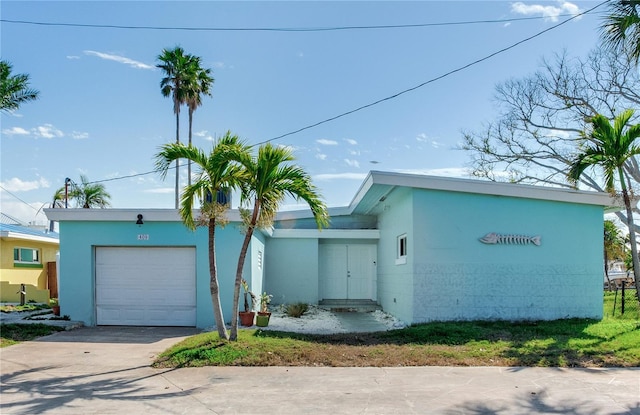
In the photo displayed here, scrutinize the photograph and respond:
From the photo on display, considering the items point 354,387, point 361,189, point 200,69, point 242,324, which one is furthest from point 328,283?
point 200,69

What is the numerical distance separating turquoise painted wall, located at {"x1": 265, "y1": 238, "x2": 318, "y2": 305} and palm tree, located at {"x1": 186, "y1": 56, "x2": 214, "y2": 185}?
1136 centimetres

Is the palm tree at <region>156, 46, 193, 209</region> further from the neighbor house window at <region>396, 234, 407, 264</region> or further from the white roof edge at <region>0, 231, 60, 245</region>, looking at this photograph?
the neighbor house window at <region>396, 234, 407, 264</region>

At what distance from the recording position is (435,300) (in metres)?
12.2

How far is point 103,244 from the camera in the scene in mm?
12828

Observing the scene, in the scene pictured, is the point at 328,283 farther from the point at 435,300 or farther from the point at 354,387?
the point at 354,387

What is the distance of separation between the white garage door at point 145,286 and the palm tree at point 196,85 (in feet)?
47.8

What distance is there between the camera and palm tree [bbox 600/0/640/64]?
30.7ft

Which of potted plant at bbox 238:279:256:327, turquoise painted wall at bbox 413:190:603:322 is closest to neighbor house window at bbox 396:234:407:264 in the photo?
turquoise painted wall at bbox 413:190:603:322

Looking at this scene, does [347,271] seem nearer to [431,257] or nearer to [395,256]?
[395,256]

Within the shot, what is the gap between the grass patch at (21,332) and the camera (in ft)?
34.2

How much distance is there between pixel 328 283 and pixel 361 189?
507cm

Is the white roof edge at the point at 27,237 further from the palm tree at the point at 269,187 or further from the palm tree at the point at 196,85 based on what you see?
the palm tree at the point at 269,187

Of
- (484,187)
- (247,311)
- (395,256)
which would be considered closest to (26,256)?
(247,311)

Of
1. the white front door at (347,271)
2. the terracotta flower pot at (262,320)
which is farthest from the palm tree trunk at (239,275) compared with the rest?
the white front door at (347,271)
